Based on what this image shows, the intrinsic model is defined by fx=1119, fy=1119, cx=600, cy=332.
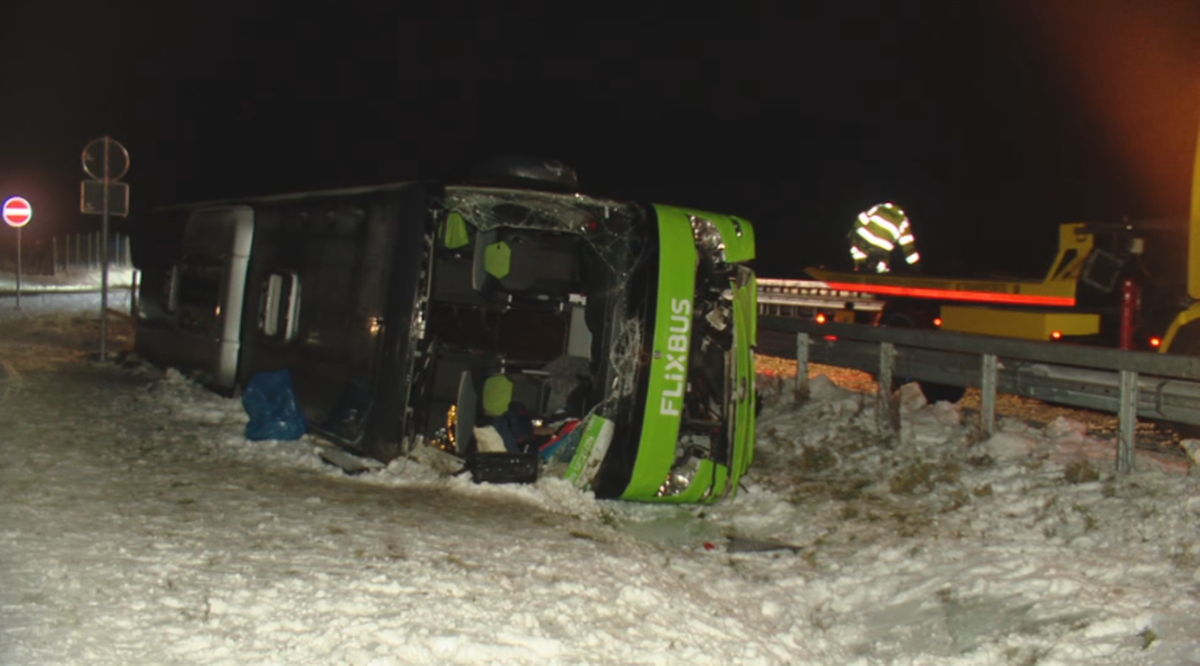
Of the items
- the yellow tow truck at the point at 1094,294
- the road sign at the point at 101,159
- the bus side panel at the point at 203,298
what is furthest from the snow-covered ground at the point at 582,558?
the road sign at the point at 101,159

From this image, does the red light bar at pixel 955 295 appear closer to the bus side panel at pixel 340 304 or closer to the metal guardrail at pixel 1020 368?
the metal guardrail at pixel 1020 368

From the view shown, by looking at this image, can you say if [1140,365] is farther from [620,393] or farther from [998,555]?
[620,393]

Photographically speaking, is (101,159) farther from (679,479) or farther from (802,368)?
(679,479)

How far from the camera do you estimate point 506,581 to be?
5.40 meters

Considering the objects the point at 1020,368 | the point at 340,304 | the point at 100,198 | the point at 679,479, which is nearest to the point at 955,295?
the point at 1020,368

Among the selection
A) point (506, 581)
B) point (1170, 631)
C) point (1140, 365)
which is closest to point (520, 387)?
point (506, 581)

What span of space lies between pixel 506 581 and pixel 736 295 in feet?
10.7

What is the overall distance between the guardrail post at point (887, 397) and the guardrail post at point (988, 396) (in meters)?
0.79

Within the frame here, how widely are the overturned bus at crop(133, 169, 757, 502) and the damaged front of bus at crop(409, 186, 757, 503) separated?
0.01 m

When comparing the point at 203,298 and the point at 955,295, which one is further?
the point at 955,295

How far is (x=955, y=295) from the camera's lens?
13.8 m

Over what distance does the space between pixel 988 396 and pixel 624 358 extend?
339 cm

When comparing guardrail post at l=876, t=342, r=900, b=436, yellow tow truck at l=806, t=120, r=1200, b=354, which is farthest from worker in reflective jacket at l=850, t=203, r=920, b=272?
guardrail post at l=876, t=342, r=900, b=436

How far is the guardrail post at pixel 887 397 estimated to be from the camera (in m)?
9.77
